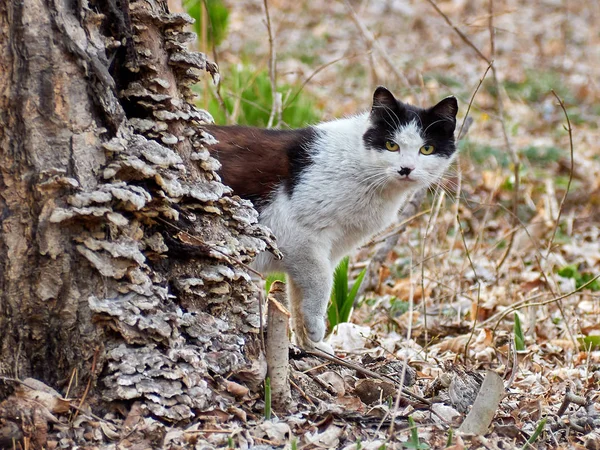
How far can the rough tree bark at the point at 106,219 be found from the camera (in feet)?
6.53

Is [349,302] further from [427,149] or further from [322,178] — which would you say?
[427,149]

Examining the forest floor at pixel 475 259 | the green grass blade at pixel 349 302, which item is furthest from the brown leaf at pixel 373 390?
the green grass blade at pixel 349 302

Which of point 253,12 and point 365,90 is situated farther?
point 253,12

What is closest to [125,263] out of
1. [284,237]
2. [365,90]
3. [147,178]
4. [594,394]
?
[147,178]

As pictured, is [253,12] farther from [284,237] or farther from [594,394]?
[594,394]

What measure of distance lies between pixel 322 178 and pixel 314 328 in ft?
2.40

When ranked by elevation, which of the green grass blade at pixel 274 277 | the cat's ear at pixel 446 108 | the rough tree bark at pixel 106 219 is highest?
the cat's ear at pixel 446 108

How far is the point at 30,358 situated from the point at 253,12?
1051 centimetres

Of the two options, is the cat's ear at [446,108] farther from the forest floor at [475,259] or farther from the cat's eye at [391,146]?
the forest floor at [475,259]

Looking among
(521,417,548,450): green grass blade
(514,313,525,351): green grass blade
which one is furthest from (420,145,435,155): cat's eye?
(521,417,548,450): green grass blade

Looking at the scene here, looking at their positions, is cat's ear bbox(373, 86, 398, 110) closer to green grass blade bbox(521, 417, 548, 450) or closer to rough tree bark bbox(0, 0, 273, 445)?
rough tree bark bbox(0, 0, 273, 445)

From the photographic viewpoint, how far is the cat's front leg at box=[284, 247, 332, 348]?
11.3 ft

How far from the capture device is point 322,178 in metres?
3.53

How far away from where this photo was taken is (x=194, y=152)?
2.38 metres
